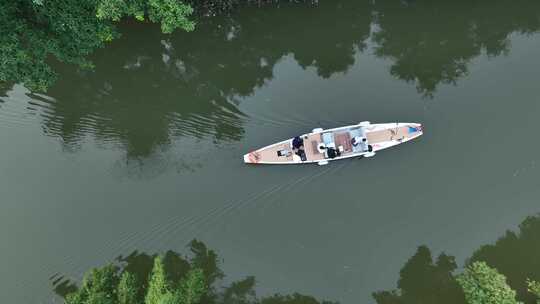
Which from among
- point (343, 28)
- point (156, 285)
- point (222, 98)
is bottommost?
point (156, 285)

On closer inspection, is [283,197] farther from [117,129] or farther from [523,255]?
[523,255]

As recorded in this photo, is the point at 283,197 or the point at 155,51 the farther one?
the point at 155,51

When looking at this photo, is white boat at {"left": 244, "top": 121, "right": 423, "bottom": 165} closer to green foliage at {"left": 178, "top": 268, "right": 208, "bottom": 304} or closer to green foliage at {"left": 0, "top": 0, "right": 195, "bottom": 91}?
green foliage at {"left": 178, "top": 268, "right": 208, "bottom": 304}

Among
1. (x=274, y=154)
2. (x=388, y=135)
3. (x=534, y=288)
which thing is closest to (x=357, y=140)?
(x=388, y=135)

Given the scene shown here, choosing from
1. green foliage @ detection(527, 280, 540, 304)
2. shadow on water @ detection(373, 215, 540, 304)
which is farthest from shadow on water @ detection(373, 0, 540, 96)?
green foliage @ detection(527, 280, 540, 304)

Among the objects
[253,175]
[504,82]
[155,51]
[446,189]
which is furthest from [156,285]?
[504,82]

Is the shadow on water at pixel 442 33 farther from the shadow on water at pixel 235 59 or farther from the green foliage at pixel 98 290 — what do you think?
the green foliage at pixel 98 290

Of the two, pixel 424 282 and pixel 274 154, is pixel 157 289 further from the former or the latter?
pixel 424 282
